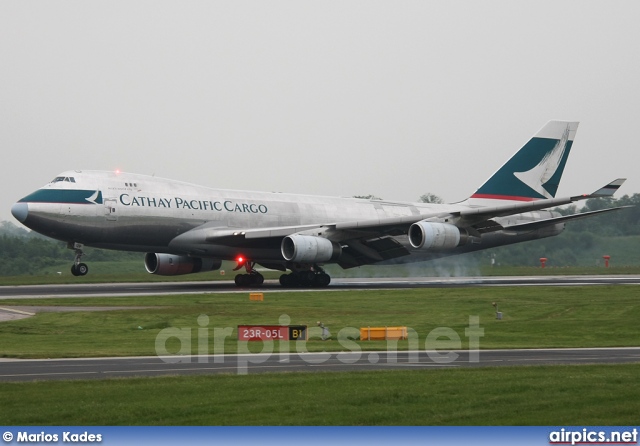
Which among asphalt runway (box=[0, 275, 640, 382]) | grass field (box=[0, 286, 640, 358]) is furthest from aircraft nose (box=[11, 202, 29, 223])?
asphalt runway (box=[0, 275, 640, 382])

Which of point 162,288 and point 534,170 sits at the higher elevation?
point 534,170

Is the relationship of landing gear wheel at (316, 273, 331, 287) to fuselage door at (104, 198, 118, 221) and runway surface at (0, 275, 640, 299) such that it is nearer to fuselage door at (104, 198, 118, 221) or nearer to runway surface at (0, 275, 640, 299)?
runway surface at (0, 275, 640, 299)

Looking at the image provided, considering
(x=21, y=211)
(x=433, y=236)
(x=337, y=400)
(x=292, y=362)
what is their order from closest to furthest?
(x=337, y=400)
(x=292, y=362)
(x=21, y=211)
(x=433, y=236)

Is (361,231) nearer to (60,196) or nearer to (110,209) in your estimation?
(110,209)

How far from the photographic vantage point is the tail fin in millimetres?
63125

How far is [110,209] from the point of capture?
48.1m

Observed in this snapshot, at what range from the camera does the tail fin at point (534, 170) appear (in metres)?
63.1

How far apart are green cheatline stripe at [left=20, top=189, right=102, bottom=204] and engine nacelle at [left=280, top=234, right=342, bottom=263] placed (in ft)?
31.6

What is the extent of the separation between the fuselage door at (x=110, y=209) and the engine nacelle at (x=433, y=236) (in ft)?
48.6

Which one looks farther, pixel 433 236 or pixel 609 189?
pixel 433 236

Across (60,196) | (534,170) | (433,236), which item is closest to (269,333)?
(60,196)

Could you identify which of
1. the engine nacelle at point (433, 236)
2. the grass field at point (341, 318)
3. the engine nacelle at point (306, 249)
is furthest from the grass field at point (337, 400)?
the engine nacelle at point (433, 236)

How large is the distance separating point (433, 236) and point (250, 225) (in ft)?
32.5

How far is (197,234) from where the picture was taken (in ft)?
167
